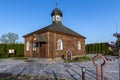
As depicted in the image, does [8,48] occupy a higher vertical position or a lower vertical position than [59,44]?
lower

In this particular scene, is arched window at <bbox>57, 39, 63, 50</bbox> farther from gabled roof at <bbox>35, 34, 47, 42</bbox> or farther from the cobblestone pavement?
the cobblestone pavement

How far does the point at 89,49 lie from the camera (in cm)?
4716

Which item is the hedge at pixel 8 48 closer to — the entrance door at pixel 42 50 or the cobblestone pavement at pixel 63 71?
the entrance door at pixel 42 50

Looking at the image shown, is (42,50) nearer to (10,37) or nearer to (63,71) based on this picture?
(63,71)

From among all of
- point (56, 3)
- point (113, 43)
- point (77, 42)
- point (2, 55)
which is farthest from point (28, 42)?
point (113, 43)

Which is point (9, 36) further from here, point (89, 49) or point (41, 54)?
point (41, 54)

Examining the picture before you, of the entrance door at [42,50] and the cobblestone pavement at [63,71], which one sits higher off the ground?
the entrance door at [42,50]

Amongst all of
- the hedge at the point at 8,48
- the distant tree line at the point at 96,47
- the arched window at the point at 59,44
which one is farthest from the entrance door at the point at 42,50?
the distant tree line at the point at 96,47

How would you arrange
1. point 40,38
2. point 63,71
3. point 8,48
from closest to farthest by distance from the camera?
point 63,71
point 40,38
point 8,48

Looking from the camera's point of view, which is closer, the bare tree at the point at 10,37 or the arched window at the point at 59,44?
the arched window at the point at 59,44

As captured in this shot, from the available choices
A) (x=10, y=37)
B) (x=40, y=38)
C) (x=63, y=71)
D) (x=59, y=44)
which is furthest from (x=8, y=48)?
(x=10, y=37)

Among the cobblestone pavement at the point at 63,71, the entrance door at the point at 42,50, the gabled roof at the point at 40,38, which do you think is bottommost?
the cobblestone pavement at the point at 63,71

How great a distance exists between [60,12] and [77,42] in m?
7.35

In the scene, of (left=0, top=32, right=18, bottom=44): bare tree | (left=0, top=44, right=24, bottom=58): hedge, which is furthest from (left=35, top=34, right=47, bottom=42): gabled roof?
(left=0, top=32, right=18, bottom=44): bare tree
